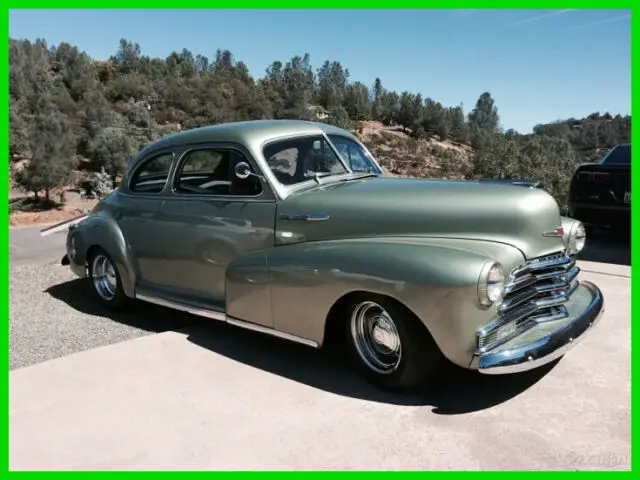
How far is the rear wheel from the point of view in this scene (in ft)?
18.1

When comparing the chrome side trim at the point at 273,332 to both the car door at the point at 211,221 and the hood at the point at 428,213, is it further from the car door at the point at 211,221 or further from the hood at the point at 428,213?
the hood at the point at 428,213

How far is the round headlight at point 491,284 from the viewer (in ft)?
9.94

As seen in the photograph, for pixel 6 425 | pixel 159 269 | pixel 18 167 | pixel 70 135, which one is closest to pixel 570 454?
pixel 6 425

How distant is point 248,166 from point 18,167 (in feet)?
83.0

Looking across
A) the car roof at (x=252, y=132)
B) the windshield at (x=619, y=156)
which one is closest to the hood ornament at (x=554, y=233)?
the car roof at (x=252, y=132)

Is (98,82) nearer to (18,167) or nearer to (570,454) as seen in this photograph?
(18,167)

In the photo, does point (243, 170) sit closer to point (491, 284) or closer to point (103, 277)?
point (491, 284)

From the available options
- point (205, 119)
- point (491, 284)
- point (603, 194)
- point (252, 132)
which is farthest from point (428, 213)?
point (205, 119)

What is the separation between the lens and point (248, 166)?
4328 millimetres

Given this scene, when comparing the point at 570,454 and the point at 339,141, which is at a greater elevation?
the point at 339,141

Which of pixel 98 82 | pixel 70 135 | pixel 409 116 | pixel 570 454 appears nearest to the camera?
pixel 570 454

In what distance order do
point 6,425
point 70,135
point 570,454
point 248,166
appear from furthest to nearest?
1. point 70,135
2. point 248,166
3. point 6,425
4. point 570,454

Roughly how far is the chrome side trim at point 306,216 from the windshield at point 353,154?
37.2 inches

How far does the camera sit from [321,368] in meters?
3.98
